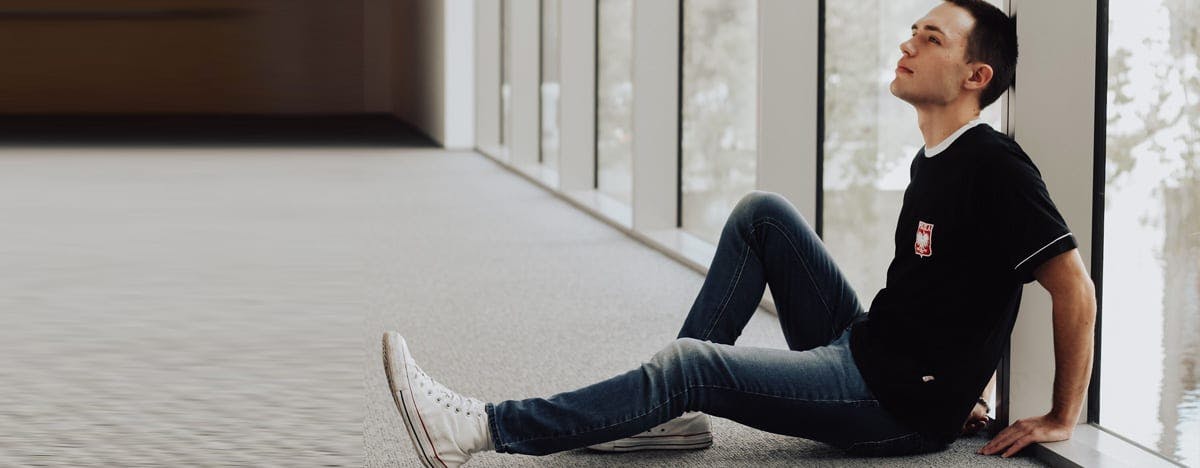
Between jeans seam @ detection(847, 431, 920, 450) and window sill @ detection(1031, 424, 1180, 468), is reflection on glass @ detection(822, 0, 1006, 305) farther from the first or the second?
jeans seam @ detection(847, 431, 920, 450)

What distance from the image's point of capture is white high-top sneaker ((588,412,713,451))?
→ 101 inches

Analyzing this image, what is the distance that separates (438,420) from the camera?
88.7 inches

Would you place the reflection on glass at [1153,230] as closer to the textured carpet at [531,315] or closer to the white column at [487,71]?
the textured carpet at [531,315]

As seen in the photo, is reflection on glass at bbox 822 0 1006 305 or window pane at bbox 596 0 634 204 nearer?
reflection on glass at bbox 822 0 1006 305

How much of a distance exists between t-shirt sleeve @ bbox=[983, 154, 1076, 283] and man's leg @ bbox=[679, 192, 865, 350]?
1.21 ft

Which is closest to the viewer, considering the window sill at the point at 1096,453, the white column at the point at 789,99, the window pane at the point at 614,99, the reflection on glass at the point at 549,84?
the window sill at the point at 1096,453

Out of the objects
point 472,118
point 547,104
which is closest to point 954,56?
point 547,104

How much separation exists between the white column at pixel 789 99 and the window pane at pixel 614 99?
8.87ft

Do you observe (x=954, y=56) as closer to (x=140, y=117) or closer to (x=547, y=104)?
(x=547, y=104)

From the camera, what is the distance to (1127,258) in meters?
2.56

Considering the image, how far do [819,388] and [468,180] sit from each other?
7230 millimetres

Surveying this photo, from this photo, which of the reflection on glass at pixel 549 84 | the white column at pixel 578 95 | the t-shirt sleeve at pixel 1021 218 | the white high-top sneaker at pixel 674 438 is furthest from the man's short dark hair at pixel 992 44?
the reflection on glass at pixel 549 84

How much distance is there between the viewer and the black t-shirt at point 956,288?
2.26 metres

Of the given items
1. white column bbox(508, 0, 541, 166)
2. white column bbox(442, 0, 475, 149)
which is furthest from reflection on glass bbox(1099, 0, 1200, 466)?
white column bbox(442, 0, 475, 149)
